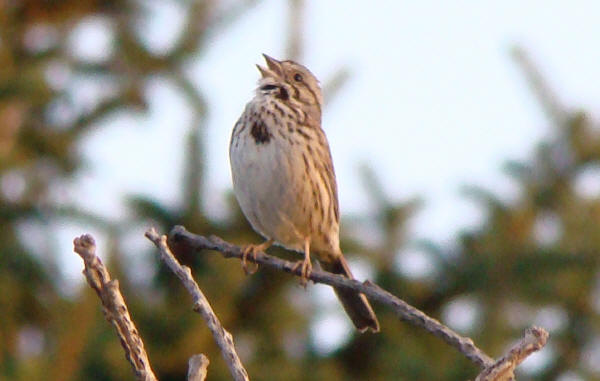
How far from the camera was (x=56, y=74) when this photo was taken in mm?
8328

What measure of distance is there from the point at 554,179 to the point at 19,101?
2845mm

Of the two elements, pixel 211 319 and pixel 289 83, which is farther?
pixel 289 83

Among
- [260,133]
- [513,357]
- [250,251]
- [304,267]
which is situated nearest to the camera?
[513,357]

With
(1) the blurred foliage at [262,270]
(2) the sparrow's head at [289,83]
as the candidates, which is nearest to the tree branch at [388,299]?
(2) the sparrow's head at [289,83]

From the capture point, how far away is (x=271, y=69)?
5.91 meters

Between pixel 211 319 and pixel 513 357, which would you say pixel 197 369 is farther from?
pixel 513 357

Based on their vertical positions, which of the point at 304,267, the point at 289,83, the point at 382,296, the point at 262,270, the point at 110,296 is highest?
the point at 110,296

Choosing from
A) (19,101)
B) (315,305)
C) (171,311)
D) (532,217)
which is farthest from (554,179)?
(19,101)

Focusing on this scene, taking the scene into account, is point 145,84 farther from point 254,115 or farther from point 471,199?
point 254,115

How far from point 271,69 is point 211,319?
3.44m

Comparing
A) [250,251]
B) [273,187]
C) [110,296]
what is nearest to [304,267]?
[250,251]

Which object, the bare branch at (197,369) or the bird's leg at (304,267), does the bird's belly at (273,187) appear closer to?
the bird's leg at (304,267)

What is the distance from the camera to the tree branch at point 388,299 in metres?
2.61

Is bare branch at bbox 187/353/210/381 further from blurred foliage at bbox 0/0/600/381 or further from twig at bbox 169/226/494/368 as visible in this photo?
blurred foliage at bbox 0/0/600/381
